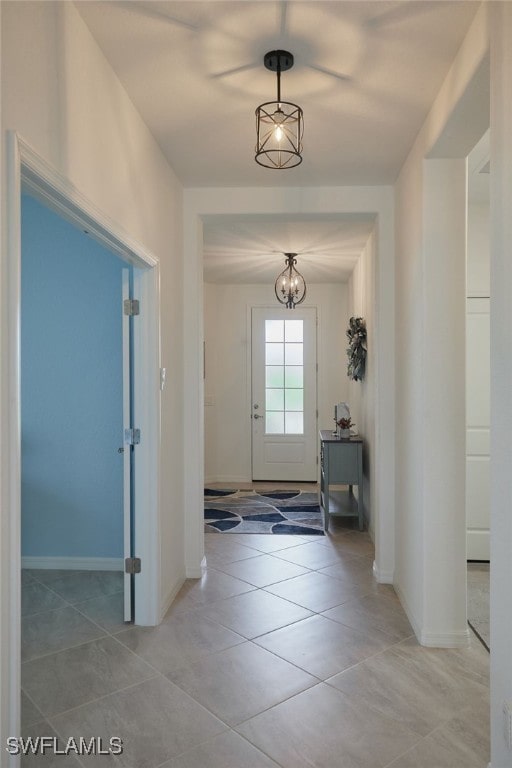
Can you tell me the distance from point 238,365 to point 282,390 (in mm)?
656

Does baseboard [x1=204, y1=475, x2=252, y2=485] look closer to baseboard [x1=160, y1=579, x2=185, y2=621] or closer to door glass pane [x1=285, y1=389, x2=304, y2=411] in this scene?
door glass pane [x1=285, y1=389, x2=304, y2=411]

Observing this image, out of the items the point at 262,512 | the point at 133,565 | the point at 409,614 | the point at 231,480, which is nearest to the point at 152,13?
the point at 133,565

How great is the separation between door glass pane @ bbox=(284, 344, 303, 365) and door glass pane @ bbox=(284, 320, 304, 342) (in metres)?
0.09

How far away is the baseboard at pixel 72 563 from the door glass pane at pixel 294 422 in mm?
3683

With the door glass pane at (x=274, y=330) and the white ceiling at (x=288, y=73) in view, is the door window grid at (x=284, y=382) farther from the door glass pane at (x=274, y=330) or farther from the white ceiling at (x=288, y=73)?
the white ceiling at (x=288, y=73)

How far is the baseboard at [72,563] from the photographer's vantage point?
404cm

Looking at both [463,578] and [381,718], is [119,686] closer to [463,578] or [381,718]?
[381,718]

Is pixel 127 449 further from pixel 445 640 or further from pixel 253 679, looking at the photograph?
pixel 445 640

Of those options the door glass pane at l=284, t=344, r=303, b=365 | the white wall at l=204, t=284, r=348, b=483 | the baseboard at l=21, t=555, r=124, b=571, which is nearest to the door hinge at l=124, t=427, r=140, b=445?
the baseboard at l=21, t=555, r=124, b=571

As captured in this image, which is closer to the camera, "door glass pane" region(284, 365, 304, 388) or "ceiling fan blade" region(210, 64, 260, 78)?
"ceiling fan blade" region(210, 64, 260, 78)

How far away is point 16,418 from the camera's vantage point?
1572 mm

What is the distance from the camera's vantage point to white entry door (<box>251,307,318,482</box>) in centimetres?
736

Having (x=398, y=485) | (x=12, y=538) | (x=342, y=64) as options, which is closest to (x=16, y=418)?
(x=12, y=538)

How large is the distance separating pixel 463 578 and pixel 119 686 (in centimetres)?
172
